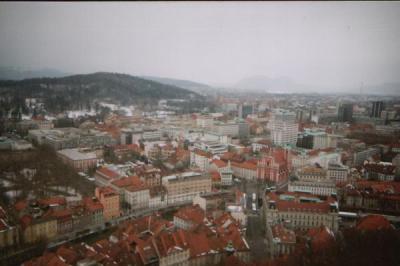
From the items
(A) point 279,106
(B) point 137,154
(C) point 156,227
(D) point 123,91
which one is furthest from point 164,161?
(D) point 123,91

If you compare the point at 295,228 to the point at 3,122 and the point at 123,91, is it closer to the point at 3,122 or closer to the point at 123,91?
the point at 3,122

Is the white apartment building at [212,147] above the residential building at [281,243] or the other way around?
above

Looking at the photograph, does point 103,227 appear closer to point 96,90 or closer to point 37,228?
point 37,228

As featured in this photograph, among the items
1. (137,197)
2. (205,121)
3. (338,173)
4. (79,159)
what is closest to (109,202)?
(137,197)

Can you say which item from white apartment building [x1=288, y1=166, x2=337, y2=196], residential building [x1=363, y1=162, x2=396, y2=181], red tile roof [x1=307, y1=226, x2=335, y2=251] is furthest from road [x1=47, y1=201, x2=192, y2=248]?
residential building [x1=363, y1=162, x2=396, y2=181]

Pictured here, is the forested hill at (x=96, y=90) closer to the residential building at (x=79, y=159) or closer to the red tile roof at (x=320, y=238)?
the residential building at (x=79, y=159)

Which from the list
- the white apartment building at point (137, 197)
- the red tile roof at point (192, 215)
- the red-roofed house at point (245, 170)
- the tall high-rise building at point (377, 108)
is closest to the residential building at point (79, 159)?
the white apartment building at point (137, 197)
